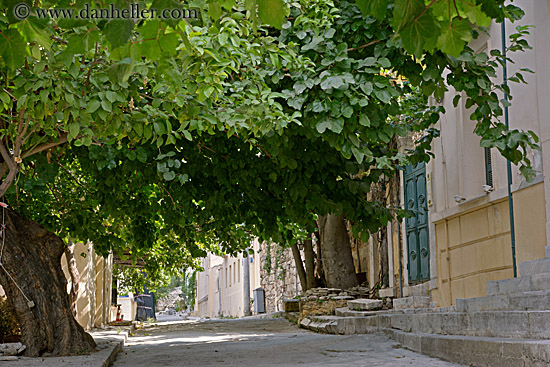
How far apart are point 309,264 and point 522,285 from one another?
12.3m

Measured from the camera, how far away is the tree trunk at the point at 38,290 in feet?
28.2

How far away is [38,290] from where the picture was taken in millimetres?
8797

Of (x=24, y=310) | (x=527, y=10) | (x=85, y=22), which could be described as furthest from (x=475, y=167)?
(x=85, y=22)

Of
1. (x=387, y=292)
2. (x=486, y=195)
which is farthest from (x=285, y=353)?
(x=387, y=292)

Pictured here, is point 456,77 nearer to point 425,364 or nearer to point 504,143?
point 504,143

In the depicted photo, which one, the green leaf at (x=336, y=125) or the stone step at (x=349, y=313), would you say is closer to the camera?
the green leaf at (x=336, y=125)

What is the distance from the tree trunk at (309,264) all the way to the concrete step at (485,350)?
34.6 feet

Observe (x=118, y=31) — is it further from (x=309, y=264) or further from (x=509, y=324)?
(x=309, y=264)

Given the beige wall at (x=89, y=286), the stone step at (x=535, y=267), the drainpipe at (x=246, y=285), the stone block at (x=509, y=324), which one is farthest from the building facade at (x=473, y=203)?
the drainpipe at (x=246, y=285)

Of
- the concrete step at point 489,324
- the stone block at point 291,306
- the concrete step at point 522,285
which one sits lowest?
the stone block at point 291,306

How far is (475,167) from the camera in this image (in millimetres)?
11555

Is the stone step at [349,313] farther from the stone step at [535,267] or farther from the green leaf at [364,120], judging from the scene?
the green leaf at [364,120]

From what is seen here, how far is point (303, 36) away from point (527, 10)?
4.29 meters

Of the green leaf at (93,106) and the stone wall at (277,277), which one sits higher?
the green leaf at (93,106)
